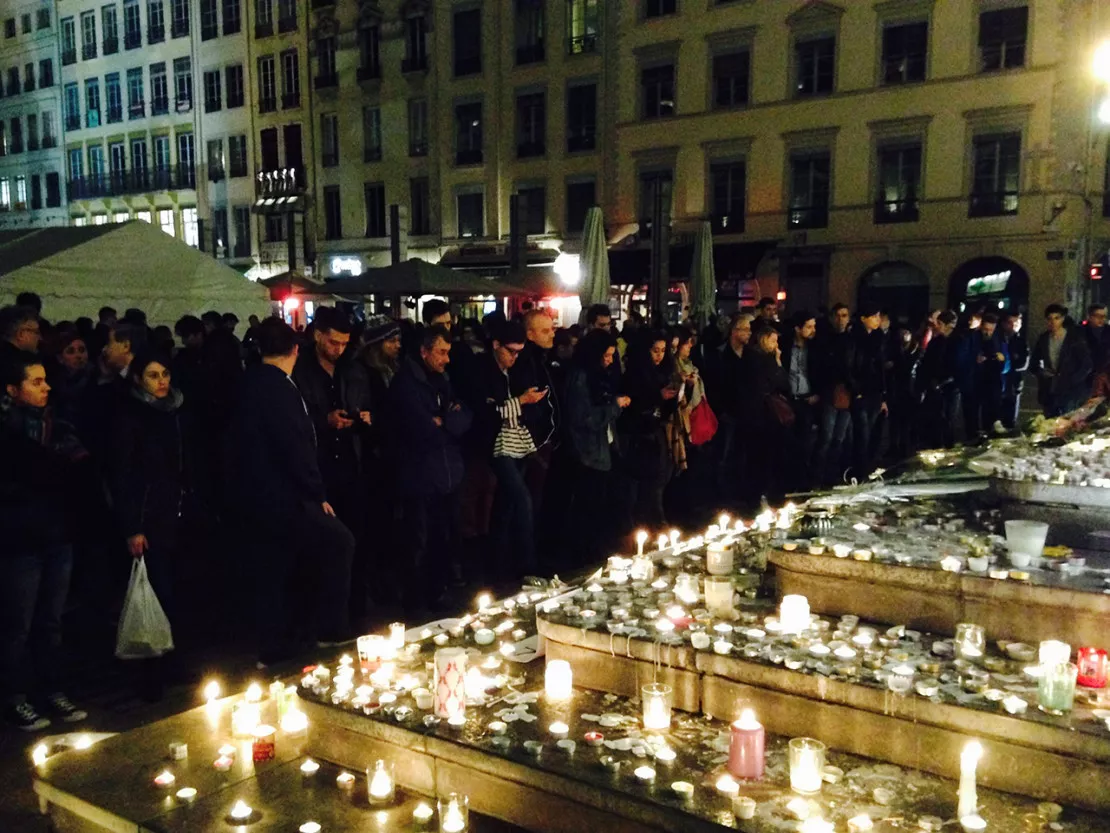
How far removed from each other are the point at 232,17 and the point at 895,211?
27.8 meters

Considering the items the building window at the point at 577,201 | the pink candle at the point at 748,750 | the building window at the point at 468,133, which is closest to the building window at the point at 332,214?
the building window at the point at 468,133

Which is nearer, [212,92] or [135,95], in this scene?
[212,92]

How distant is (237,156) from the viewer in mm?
40469

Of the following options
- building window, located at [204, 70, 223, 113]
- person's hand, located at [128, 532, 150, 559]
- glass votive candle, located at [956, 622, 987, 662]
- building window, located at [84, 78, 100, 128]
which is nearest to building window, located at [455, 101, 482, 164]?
building window, located at [204, 70, 223, 113]

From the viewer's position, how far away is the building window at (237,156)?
4016 cm

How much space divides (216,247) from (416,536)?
38481 mm

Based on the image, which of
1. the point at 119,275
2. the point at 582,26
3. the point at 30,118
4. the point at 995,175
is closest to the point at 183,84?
the point at 30,118

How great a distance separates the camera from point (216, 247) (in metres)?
41.6

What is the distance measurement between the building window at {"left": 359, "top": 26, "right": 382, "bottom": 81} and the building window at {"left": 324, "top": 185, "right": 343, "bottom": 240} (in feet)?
14.1

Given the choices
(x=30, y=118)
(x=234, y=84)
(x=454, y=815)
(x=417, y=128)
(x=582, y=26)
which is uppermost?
(x=30, y=118)

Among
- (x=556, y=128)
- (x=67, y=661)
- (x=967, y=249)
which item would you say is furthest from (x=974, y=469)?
(x=556, y=128)

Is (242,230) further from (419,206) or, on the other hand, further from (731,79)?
(731,79)

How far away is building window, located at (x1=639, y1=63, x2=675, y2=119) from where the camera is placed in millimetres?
29219

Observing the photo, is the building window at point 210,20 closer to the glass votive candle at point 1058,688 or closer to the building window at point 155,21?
the building window at point 155,21
